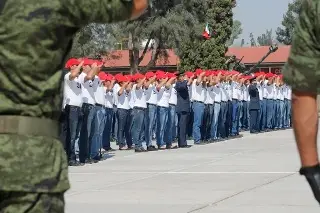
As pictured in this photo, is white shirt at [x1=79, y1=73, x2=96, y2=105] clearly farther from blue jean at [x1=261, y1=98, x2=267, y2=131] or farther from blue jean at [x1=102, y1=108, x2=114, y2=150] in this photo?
blue jean at [x1=261, y1=98, x2=267, y2=131]

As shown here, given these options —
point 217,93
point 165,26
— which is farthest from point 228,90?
point 165,26

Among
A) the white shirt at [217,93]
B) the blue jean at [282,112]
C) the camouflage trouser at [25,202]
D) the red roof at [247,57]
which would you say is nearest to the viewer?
the camouflage trouser at [25,202]

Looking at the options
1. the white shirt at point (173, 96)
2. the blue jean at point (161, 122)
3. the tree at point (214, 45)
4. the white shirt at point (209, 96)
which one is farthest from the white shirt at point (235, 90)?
the tree at point (214, 45)

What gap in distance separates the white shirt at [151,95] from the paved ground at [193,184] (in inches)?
52.0

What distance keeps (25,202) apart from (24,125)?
273mm

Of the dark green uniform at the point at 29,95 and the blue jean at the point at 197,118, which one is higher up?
the dark green uniform at the point at 29,95

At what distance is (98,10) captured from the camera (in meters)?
3.42

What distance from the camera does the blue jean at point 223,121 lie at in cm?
2198

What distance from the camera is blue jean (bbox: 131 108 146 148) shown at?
18.0 meters

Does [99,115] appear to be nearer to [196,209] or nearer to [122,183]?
[122,183]

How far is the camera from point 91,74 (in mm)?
14531

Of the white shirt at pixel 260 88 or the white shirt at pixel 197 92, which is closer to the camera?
the white shirt at pixel 197 92

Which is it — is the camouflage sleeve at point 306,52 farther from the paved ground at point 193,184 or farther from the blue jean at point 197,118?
the blue jean at point 197,118

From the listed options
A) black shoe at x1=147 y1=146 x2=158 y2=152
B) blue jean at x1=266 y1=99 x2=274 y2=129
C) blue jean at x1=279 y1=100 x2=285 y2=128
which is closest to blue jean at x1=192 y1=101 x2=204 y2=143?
black shoe at x1=147 y1=146 x2=158 y2=152
